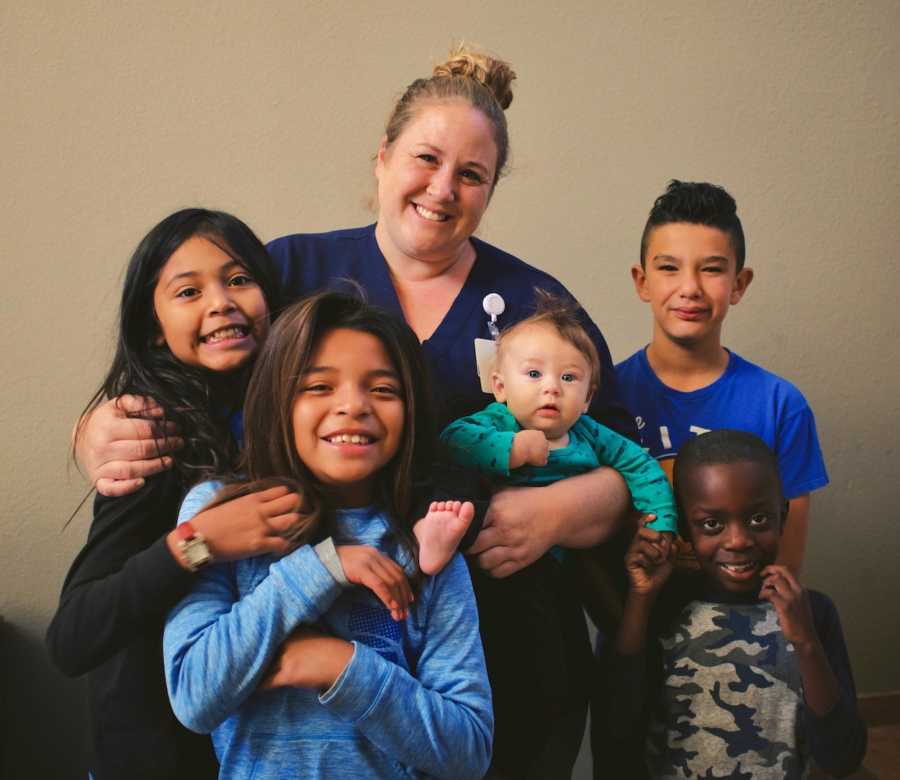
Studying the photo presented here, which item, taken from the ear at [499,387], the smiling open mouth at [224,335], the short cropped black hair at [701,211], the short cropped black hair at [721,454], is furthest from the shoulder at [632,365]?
the smiling open mouth at [224,335]

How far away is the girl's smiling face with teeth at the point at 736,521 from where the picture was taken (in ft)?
5.33

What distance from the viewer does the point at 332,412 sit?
1.29m

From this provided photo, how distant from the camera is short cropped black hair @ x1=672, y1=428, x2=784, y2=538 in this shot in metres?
1.65

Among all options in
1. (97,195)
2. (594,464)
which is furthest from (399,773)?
(97,195)

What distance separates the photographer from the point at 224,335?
1.47 metres

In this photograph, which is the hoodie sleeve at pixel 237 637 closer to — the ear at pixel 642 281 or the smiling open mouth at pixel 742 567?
the smiling open mouth at pixel 742 567

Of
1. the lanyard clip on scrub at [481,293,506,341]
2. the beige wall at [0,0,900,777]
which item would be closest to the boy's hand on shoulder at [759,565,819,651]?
the lanyard clip on scrub at [481,293,506,341]

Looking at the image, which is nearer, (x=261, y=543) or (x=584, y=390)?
(x=261, y=543)

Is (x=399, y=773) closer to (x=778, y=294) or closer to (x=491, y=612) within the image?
(x=491, y=612)

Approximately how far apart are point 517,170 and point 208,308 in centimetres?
154

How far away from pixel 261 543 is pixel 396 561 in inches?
7.8

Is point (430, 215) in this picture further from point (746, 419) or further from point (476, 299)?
point (746, 419)

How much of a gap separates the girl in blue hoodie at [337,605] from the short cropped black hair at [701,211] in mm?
991

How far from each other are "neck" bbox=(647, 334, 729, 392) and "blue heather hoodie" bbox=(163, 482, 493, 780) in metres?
0.97
